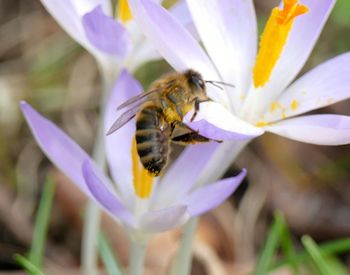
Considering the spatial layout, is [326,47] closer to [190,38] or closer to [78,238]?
[78,238]

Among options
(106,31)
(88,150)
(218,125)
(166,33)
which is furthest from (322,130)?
(88,150)

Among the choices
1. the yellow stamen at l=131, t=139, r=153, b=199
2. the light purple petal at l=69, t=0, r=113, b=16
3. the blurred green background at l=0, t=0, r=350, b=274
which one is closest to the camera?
the yellow stamen at l=131, t=139, r=153, b=199

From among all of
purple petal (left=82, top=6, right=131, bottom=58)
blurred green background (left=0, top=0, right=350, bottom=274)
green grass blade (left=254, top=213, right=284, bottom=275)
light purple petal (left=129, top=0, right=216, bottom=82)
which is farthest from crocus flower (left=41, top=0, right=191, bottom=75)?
blurred green background (left=0, top=0, right=350, bottom=274)

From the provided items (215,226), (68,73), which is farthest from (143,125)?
(68,73)

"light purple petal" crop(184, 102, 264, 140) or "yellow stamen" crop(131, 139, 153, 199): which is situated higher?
"light purple petal" crop(184, 102, 264, 140)

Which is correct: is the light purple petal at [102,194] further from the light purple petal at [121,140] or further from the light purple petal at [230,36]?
the light purple petal at [230,36]

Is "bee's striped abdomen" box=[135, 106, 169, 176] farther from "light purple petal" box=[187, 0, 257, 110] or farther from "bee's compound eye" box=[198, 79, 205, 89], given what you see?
"light purple petal" box=[187, 0, 257, 110]

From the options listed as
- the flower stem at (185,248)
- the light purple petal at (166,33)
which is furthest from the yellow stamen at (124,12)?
the flower stem at (185,248)
